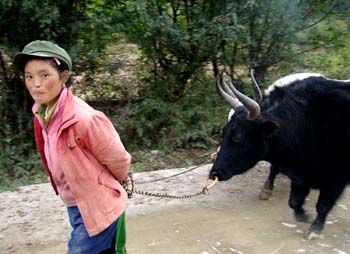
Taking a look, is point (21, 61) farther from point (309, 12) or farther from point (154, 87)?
point (309, 12)

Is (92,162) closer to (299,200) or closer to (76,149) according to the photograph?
(76,149)

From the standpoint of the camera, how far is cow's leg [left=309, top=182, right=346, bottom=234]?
4.18m

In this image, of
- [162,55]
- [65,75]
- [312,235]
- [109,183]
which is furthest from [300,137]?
[162,55]

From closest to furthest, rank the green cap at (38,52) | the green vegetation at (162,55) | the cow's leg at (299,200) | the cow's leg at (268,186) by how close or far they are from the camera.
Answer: the green cap at (38,52) < the cow's leg at (299,200) < the cow's leg at (268,186) < the green vegetation at (162,55)

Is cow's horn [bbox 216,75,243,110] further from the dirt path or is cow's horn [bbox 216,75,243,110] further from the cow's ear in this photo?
the dirt path

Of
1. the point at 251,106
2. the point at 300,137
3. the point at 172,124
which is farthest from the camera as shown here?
the point at 172,124

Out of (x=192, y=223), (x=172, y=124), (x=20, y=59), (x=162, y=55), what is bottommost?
(x=192, y=223)

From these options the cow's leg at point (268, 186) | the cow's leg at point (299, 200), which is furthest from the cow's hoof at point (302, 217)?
the cow's leg at point (268, 186)

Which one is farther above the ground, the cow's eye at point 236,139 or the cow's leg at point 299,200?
the cow's eye at point 236,139

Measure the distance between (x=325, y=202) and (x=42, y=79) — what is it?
8.80 feet

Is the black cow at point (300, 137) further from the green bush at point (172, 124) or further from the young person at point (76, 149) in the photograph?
the green bush at point (172, 124)

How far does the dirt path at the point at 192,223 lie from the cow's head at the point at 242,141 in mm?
496

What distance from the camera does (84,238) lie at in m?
Answer: 2.75

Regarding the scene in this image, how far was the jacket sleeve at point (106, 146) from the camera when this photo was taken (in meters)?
2.57
